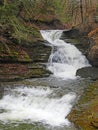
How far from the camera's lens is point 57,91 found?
602 inches

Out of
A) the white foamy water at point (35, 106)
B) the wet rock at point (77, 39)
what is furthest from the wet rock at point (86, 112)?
the wet rock at point (77, 39)

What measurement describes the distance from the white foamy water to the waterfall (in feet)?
14.9

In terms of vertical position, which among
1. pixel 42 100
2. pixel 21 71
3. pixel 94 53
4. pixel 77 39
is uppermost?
pixel 77 39

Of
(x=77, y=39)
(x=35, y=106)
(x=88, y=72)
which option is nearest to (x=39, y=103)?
(x=35, y=106)

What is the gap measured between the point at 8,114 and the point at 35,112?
3.93 ft

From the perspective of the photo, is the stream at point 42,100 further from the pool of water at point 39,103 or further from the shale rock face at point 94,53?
the shale rock face at point 94,53

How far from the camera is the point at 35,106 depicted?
14.1 meters

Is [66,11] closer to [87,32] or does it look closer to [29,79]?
[87,32]

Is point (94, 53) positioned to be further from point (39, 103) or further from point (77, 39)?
point (39, 103)

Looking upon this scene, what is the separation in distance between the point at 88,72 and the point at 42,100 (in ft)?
19.2

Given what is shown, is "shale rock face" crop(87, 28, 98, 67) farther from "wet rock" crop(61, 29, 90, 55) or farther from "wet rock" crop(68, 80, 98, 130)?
"wet rock" crop(68, 80, 98, 130)

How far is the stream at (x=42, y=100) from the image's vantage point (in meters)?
12.1

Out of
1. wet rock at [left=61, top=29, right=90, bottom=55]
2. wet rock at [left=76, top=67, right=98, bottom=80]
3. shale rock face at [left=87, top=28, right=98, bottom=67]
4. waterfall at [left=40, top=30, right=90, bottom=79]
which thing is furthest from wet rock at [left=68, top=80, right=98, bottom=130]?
wet rock at [left=61, top=29, right=90, bottom=55]

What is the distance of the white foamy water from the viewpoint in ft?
41.5
